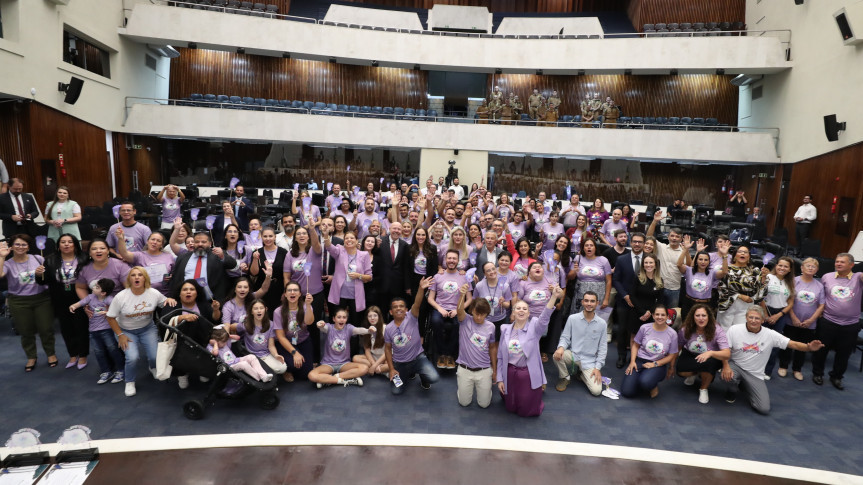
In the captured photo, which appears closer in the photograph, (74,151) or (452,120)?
(74,151)

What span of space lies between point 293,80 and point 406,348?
62.0 feet

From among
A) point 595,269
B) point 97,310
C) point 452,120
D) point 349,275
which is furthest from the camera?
point 452,120

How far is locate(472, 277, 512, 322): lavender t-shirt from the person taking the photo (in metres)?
6.03

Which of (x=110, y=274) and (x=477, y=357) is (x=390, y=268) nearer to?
(x=477, y=357)

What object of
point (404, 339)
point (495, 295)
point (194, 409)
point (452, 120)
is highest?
point (452, 120)

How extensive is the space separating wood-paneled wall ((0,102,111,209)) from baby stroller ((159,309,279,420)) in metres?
9.97

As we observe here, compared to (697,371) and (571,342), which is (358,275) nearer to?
(571,342)

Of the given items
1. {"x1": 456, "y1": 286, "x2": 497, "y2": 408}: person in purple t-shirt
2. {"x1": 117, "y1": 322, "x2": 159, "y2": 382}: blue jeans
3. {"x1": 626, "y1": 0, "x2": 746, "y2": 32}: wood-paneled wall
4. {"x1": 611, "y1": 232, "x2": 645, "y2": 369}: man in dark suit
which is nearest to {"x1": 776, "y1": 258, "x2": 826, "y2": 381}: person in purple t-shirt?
{"x1": 611, "y1": 232, "x2": 645, "y2": 369}: man in dark suit

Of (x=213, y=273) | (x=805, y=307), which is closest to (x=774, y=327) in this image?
(x=805, y=307)

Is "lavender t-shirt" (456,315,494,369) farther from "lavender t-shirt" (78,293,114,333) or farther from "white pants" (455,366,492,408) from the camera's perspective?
"lavender t-shirt" (78,293,114,333)

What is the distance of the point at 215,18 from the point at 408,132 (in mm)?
8165

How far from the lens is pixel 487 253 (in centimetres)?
661

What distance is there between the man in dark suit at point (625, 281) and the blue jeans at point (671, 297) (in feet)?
1.99

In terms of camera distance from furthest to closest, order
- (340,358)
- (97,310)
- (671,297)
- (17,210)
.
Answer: (17,210) → (671,297) → (340,358) → (97,310)
